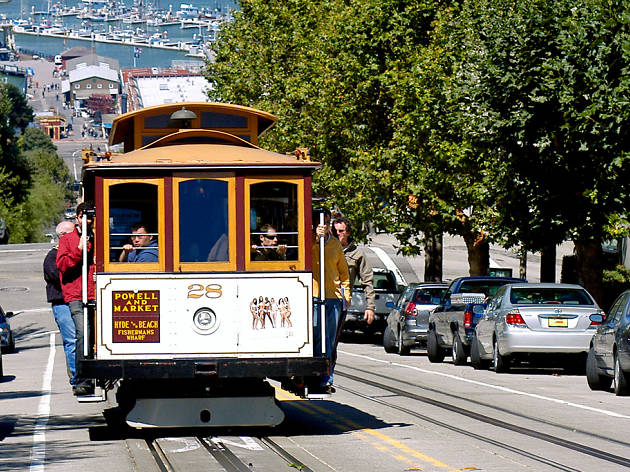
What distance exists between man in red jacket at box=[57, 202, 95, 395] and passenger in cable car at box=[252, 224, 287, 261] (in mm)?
1723

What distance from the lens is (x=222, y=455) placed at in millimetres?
12023

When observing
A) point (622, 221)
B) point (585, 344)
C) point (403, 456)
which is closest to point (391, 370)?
point (585, 344)

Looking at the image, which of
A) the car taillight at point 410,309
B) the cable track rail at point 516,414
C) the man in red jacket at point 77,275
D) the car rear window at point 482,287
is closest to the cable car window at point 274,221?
the man in red jacket at point 77,275

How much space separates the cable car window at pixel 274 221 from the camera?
43.7 feet

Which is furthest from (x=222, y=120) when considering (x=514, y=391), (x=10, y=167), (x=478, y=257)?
(x=10, y=167)

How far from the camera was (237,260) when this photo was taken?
1316cm

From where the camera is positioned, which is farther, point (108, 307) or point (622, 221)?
point (622, 221)

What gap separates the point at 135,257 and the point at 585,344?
11581 mm

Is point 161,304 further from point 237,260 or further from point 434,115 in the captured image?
point 434,115

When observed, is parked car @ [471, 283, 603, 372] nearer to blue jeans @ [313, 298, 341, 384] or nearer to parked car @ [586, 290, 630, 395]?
parked car @ [586, 290, 630, 395]

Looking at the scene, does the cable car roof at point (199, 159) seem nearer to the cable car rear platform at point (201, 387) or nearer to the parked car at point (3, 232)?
the cable car rear platform at point (201, 387)

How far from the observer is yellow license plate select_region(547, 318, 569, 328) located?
74.7ft

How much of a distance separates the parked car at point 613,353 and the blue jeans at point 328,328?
5577 millimetres

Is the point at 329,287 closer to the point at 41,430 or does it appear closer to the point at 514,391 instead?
the point at 41,430
